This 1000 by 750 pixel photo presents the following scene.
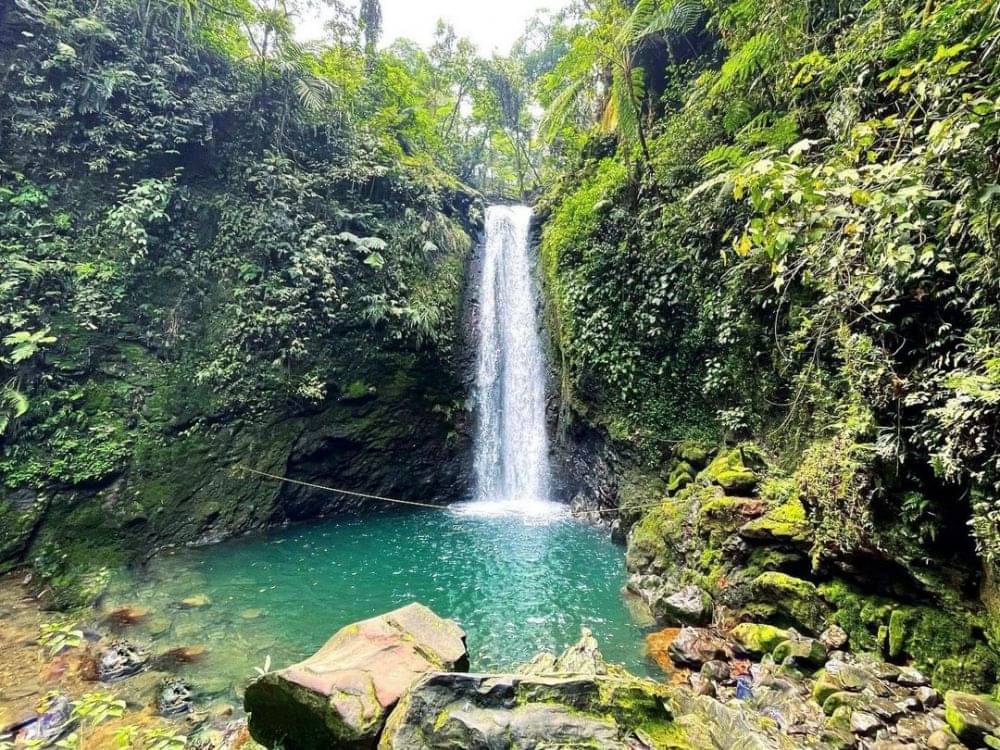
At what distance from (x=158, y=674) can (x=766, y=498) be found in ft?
22.9

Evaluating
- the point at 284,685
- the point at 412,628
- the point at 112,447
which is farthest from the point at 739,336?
the point at 112,447

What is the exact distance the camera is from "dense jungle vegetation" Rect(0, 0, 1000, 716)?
3.44 metres

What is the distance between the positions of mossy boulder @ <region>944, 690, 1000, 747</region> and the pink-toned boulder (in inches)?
127

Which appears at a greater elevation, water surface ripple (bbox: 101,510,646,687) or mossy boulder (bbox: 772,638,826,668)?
mossy boulder (bbox: 772,638,826,668)

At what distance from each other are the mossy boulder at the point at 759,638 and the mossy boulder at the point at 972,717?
140cm

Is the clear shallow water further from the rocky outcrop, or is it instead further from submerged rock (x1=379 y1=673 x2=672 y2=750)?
submerged rock (x1=379 y1=673 x2=672 y2=750)

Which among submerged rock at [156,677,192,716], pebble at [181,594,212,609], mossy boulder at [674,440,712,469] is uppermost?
mossy boulder at [674,440,712,469]

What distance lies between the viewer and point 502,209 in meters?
16.1

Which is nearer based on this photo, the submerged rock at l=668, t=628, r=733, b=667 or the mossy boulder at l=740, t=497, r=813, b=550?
the submerged rock at l=668, t=628, r=733, b=667

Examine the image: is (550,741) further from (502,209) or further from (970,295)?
(502,209)

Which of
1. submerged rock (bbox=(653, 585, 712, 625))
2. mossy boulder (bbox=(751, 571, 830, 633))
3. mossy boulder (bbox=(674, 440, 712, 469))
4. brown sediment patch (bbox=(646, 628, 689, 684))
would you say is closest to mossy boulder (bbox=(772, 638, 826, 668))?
mossy boulder (bbox=(751, 571, 830, 633))

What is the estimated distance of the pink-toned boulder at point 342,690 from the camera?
277 centimetres

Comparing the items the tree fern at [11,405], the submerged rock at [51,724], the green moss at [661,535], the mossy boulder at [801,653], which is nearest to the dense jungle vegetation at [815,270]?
the green moss at [661,535]

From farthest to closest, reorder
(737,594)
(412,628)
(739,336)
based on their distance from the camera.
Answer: (739,336)
(737,594)
(412,628)
